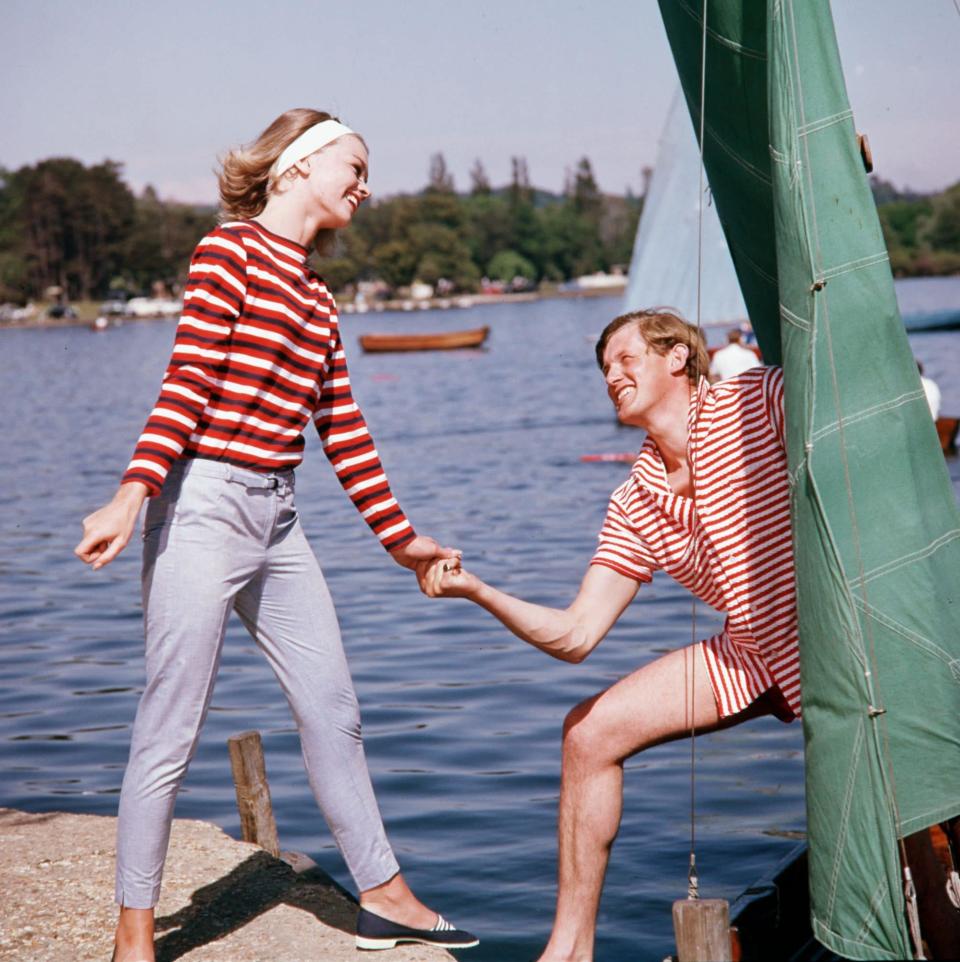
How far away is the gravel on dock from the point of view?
4453mm

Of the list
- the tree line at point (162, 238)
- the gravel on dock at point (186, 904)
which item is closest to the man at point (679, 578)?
the gravel on dock at point (186, 904)

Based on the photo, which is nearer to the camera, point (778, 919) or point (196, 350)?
point (196, 350)

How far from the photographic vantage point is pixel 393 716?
954 cm

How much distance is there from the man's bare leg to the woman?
0.52 meters

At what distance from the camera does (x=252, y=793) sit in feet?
18.9

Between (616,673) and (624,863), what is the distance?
139 inches

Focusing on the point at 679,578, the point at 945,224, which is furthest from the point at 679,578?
the point at 945,224

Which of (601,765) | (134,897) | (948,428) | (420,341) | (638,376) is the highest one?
(638,376)

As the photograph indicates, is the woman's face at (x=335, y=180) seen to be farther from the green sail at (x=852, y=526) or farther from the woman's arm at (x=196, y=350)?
the green sail at (x=852, y=526)

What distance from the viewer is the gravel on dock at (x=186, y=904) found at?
445 cm

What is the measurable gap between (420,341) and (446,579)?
67.4 meters

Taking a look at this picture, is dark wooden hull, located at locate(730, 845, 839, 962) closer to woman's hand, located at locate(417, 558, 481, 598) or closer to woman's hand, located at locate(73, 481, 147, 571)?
woman's hand, located at locate(417, 558, 481, 598)

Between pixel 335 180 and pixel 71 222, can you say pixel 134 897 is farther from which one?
pixel 71 222

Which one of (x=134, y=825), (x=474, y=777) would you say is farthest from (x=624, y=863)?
(x=134, y=825)
